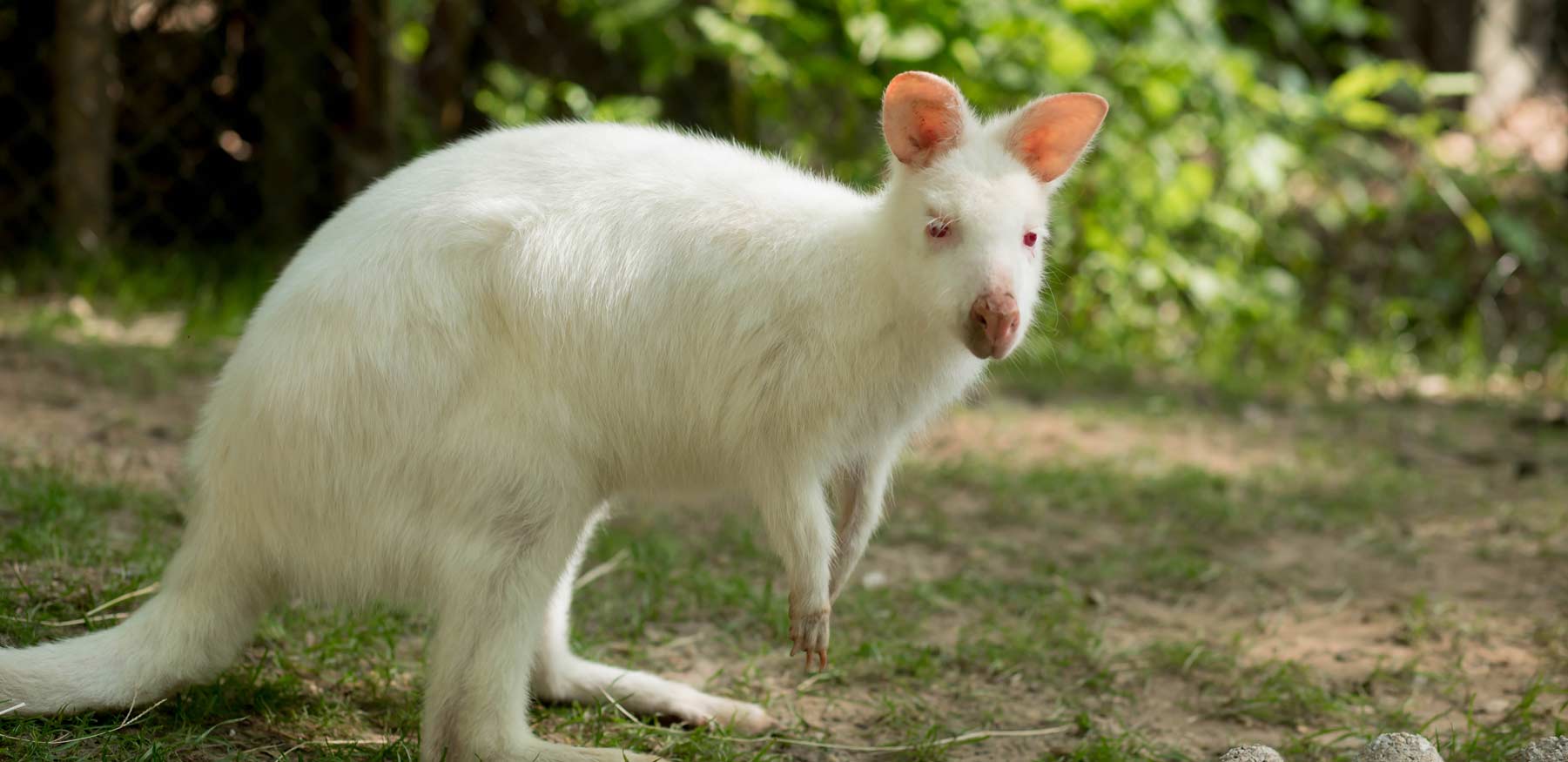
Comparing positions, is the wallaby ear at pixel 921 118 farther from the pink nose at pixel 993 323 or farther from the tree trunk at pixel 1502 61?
the tree trunk at pixel 1502 61

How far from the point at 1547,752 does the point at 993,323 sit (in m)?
1.11

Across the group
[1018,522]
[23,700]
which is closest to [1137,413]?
[1018,522]

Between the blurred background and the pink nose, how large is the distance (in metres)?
2.92

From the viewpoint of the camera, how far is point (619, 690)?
296 centimetres

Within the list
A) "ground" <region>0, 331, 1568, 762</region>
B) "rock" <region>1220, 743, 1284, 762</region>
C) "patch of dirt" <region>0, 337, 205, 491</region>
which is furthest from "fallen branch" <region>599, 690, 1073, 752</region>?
Answer: "patch of dirt" <region>0, 337, 205, 491</region>

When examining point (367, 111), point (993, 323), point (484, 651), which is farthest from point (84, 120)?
point (993, 323)

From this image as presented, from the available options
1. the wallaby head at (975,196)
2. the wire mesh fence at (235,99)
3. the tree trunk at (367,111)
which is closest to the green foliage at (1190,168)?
the wire mesh fence at (235,99)

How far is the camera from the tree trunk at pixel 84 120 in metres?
5.62

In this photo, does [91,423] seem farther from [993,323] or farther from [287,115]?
[993,323]

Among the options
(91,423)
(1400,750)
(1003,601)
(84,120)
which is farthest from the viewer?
(84,120)

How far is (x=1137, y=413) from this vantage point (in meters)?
5.39

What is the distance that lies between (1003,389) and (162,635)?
361 cm

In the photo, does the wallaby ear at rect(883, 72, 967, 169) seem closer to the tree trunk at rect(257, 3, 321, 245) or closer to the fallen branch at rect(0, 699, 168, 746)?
the fallen branch at rect(0, 699, 168, 746)

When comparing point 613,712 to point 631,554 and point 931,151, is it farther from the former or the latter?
point 931,151
